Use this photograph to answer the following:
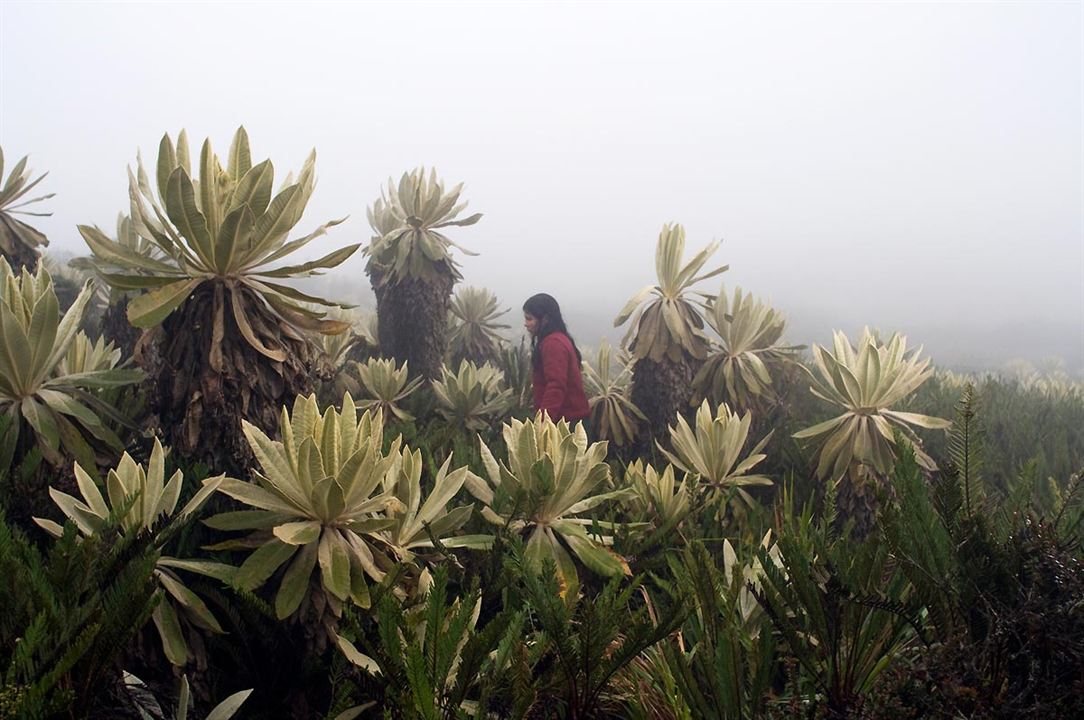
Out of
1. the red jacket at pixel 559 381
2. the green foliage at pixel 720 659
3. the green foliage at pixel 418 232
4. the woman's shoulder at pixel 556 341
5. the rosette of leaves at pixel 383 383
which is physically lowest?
the green foliage at pixel 720 659

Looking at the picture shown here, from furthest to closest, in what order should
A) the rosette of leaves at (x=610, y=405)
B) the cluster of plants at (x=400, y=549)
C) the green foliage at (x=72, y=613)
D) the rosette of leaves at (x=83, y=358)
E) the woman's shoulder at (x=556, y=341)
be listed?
the rosette of leaves at (x=610, y=405)
the woman's shoulder at (x=556, y=341)
the rosette of leaves at (x=83, y=358)
the cluster of plants at (x=400, y=549)
the green foliage at (x=72, y=613)

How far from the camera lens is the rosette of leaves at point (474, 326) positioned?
9211 millimetres

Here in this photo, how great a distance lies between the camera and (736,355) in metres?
5.86

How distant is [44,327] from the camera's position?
8.80ft

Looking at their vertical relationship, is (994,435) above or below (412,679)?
above

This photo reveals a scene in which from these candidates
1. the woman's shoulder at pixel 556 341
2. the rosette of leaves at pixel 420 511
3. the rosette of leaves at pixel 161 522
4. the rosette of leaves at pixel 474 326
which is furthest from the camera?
the rosette of leaves at pixel 474 326

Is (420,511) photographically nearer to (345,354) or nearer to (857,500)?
(857,500)

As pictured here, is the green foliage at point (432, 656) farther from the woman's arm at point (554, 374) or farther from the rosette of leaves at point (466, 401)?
the rosette of leaves at point (466, 401)

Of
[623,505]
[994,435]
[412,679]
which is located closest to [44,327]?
[412,679]

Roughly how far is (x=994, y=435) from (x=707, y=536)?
16.8ft

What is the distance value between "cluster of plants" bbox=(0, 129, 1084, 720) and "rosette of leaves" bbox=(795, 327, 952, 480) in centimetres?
2

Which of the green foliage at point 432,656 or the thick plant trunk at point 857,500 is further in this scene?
the thick plant trunk at point 857,500

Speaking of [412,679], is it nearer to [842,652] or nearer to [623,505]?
[842,652]

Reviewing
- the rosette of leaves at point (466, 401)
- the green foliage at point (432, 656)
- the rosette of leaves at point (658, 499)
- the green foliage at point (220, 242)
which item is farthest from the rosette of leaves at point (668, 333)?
the green foliage at point (432, 656)
